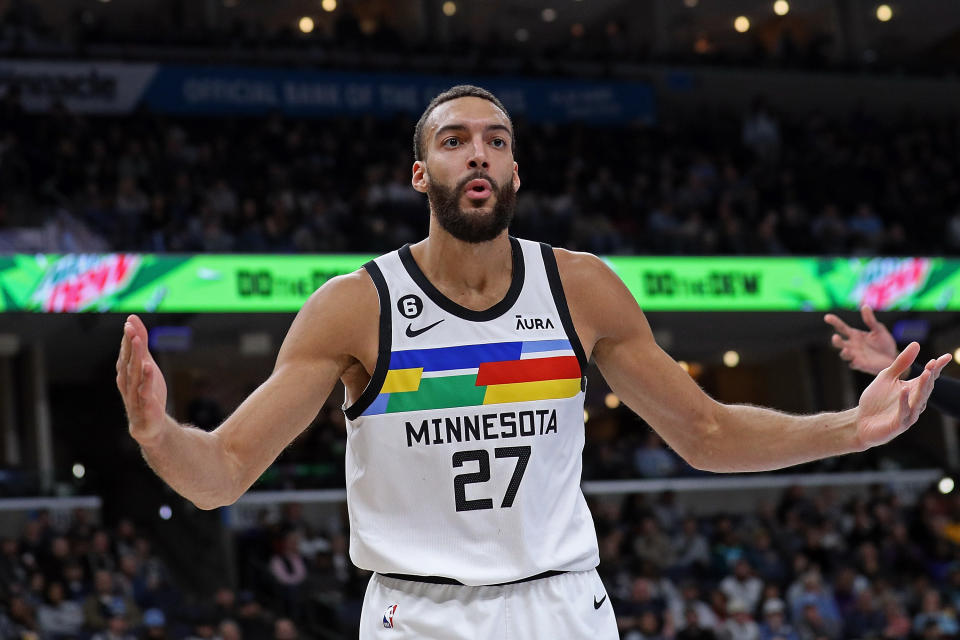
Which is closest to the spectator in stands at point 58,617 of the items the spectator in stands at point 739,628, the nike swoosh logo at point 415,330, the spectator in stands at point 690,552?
the spectator in stands at point 739,628

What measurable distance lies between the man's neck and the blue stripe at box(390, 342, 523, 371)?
0.17 m

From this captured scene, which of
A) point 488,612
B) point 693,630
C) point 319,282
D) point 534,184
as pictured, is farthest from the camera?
point 534,184

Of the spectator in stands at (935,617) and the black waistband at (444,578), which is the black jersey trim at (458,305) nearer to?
the black waistband at (444,578)

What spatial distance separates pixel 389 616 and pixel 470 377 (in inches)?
27.1

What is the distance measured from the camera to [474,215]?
3.80 meters

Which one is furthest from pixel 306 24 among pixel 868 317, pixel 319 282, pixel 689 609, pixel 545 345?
pixel 545 345

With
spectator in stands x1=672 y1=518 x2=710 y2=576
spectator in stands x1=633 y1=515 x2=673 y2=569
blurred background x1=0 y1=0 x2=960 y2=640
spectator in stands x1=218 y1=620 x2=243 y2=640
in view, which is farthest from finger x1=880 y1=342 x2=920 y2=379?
spectator in stands x1=672 y1=518 x2=710 y2=576

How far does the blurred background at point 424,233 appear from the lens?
57.6ft

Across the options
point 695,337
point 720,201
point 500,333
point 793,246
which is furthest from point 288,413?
point 695,337

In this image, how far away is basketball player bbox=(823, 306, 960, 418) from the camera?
19.5 feet

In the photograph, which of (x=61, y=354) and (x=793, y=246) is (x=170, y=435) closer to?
(x=793, y=246)

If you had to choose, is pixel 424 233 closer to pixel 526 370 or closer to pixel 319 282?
pixel 319 282

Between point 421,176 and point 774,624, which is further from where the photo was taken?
point 774,624

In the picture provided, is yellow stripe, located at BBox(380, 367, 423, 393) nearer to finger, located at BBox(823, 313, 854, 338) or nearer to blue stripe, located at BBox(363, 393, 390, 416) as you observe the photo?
blue stripe, located at BBox(363, 393, 390, 416)
